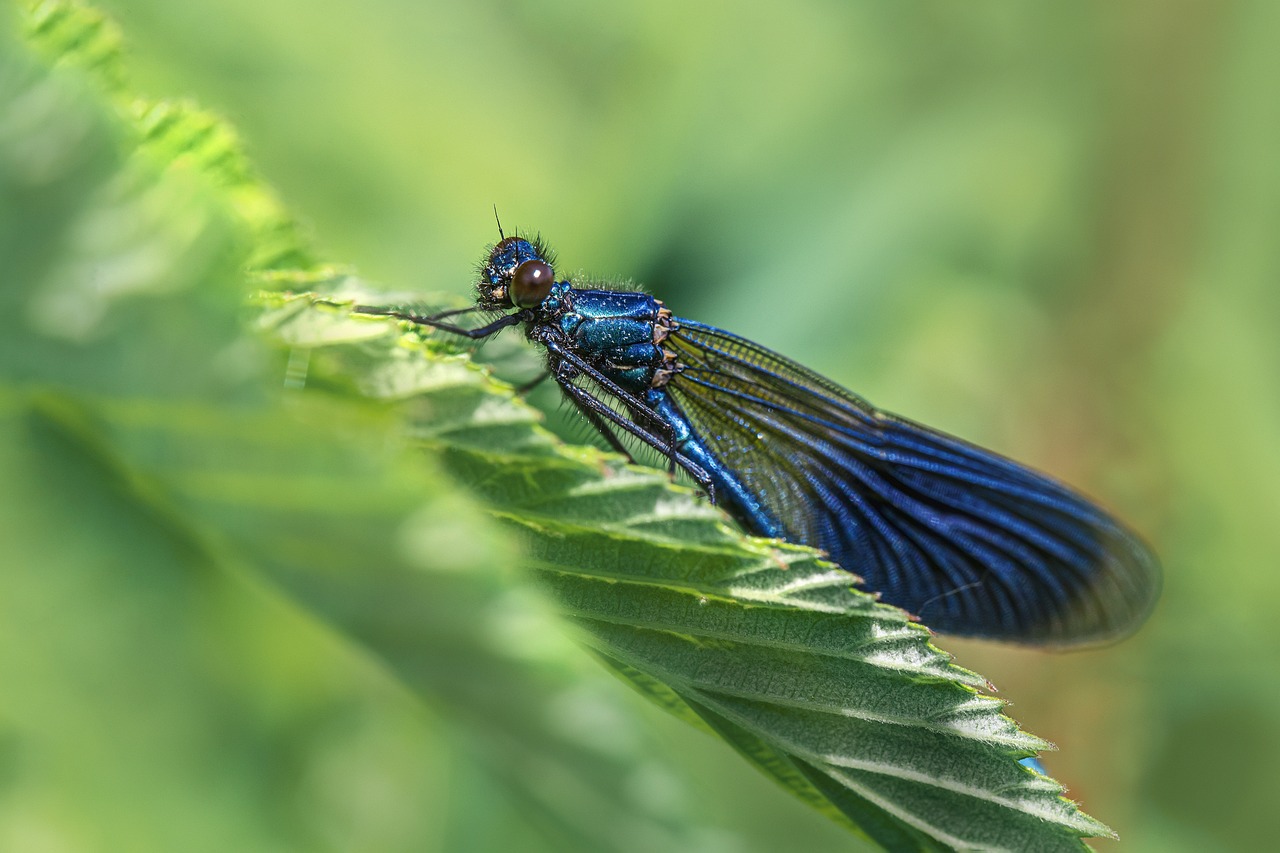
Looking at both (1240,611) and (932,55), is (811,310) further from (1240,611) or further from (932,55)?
(1240,611)

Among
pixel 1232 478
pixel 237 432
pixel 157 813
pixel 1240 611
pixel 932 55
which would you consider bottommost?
pixel 157 813

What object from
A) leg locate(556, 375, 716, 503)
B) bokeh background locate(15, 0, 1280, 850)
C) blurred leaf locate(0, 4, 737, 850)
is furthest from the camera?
bokeh background locate(15, 0, 1280, 850)

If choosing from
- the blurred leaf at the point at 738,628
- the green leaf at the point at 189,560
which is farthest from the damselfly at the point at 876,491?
the green leaf at the point at 189,560

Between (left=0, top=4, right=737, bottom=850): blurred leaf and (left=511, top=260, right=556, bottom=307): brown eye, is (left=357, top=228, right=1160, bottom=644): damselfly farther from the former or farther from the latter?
(left=0, top=4, right=737, bottom=850): blurred leaf

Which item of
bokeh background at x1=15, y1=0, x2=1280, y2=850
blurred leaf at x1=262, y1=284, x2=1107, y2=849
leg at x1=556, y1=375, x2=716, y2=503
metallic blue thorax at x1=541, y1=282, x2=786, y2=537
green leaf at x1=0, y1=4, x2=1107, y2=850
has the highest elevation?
bokeh background at x1=15, y1=0, x2=1280, y2=850

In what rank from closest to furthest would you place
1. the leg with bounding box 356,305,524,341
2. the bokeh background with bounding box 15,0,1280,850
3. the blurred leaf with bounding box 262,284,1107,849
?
the blurred leaf with bounding box 262,284,1107,849 → the leg with bounding box 356,305,524,341 → the bokeh background with bounding box 15,0,1280,850

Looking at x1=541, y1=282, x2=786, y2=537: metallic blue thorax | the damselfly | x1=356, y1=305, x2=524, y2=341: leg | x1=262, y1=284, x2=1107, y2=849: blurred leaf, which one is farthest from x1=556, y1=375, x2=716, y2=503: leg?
x1=262, y1=284, x2=1107, y2=849: blurred leaf

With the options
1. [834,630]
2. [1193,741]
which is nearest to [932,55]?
[1193,741]

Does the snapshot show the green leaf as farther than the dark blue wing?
No
